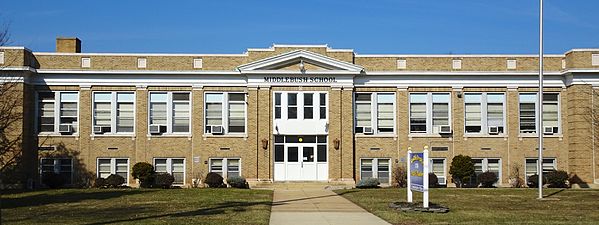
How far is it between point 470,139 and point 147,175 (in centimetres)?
1731

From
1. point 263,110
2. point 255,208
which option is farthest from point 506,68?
point 255,208

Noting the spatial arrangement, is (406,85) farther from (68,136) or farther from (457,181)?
(68,136)

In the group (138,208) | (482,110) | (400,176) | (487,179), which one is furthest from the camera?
(482,110)

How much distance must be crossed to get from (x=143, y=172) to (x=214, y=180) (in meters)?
3.65

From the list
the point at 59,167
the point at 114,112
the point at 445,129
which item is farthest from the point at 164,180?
the point at 445,129

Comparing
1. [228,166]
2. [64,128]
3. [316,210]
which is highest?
[64,128]

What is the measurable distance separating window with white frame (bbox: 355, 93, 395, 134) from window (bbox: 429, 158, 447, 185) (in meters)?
2.87

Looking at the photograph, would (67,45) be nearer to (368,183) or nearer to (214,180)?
(214,180)

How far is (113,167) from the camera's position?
39375 millimetres

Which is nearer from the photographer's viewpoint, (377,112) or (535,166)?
(377,112)

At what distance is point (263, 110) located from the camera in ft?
128

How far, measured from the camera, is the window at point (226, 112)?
39625 mm

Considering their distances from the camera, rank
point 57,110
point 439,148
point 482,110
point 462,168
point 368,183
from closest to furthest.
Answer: point 368,183 < point 462,168 < point 57,110 < point 439,148 < point 482,110

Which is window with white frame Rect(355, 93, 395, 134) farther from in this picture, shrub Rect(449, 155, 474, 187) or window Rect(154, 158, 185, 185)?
window Rect(154, 158, 185, 185)
